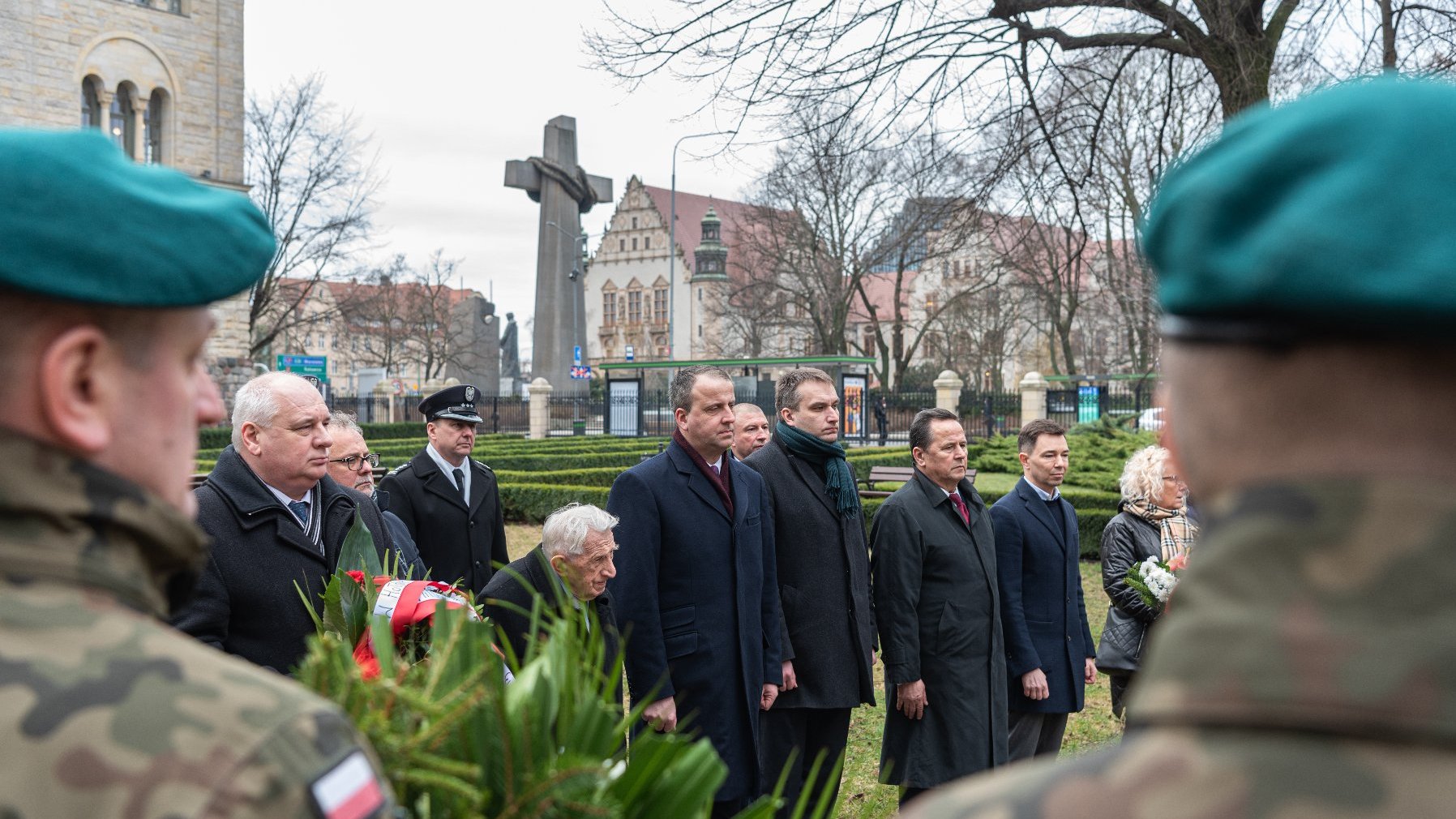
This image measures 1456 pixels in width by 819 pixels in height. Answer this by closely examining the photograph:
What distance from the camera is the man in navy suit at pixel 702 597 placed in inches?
201

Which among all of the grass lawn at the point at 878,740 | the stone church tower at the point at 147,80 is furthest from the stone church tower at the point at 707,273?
the grass lawn at the point at 878,740

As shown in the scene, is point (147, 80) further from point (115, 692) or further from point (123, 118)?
point (115, 692)

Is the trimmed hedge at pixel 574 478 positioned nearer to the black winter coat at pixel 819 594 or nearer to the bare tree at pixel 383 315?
the black winter coat at pixel 819 594

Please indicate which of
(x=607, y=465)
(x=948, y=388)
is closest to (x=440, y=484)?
(x=607, y=465)

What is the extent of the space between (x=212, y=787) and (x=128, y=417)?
0.43m

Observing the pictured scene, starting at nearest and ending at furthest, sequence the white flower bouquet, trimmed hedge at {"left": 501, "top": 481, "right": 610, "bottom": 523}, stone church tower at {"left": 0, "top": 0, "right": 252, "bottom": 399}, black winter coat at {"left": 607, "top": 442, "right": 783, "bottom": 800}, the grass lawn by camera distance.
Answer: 1. black winter coat at {"left": 607, "top": 442, "right": 783, "bottom": 800}
2. the white flower bouquet
3. the grass lawn
4. trimmed hedge at {"left": 501, "top": 481, "right": 610, "bottom": 523}
5. stone church tower at {"left": 0, "top": 0, "right": 252, "bottom": 399}

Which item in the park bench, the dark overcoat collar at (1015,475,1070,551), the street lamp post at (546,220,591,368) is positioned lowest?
the park bench

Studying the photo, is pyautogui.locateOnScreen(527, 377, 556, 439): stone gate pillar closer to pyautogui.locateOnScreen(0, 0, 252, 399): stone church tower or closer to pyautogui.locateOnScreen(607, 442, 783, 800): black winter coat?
pyautogui.locateOnScreen(0, 0, 252, 399): stone church tower

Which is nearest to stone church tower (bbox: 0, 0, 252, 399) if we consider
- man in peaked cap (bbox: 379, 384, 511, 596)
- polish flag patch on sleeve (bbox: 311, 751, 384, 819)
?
man in peaked cap (bbox: 379, 384, 511, 596)

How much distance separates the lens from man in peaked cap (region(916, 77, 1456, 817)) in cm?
90

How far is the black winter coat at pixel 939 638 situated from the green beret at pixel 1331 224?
189 inches

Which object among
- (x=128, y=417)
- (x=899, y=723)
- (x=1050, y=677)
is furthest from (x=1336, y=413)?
(x=1050, y=677)

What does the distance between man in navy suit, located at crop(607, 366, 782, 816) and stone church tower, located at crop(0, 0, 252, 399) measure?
2951 centimetres

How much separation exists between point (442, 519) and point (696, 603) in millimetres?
2154
